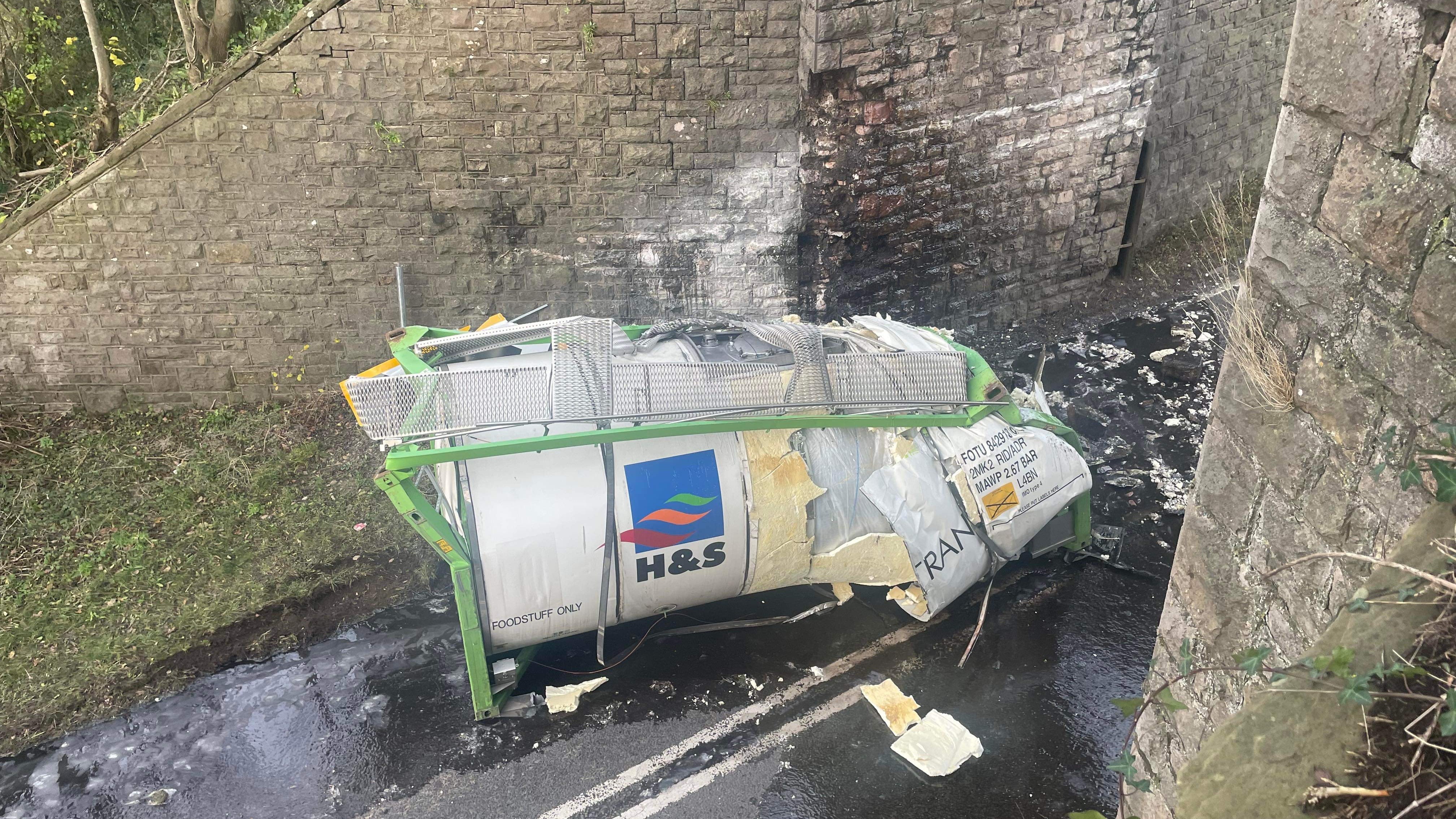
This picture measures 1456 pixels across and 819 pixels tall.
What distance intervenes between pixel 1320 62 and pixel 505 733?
16.1ft

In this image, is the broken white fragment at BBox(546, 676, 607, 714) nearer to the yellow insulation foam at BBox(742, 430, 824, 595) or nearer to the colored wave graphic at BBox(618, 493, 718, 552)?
the colored wave graphic at BBox(618, 493, 718, 552)

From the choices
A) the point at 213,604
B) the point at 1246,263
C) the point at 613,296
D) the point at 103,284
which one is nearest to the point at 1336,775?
the point at 1246,263

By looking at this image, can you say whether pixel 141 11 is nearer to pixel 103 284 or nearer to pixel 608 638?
pixel 103 284

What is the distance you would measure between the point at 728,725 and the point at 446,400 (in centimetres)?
240

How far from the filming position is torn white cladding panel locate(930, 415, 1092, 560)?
19.3 ft

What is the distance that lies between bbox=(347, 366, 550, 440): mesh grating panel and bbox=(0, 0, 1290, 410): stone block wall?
2.81m

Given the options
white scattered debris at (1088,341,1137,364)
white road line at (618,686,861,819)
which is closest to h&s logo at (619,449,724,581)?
white road line at (618,686,861,819)

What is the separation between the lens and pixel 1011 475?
19.8 feet

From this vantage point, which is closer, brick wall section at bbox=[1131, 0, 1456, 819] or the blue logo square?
brick wall section at bbox=[1131, 0, 1456, 819]

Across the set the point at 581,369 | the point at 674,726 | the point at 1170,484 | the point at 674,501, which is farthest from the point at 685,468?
the point at 1170,484

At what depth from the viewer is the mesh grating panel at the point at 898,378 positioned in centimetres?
573


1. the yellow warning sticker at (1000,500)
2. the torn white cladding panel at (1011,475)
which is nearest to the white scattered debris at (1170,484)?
the torn white cladding panel at (1011,475)

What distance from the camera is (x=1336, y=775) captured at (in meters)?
1.92

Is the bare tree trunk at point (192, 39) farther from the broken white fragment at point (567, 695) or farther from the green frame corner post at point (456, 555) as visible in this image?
the broken white fragment at point (567, 695)
